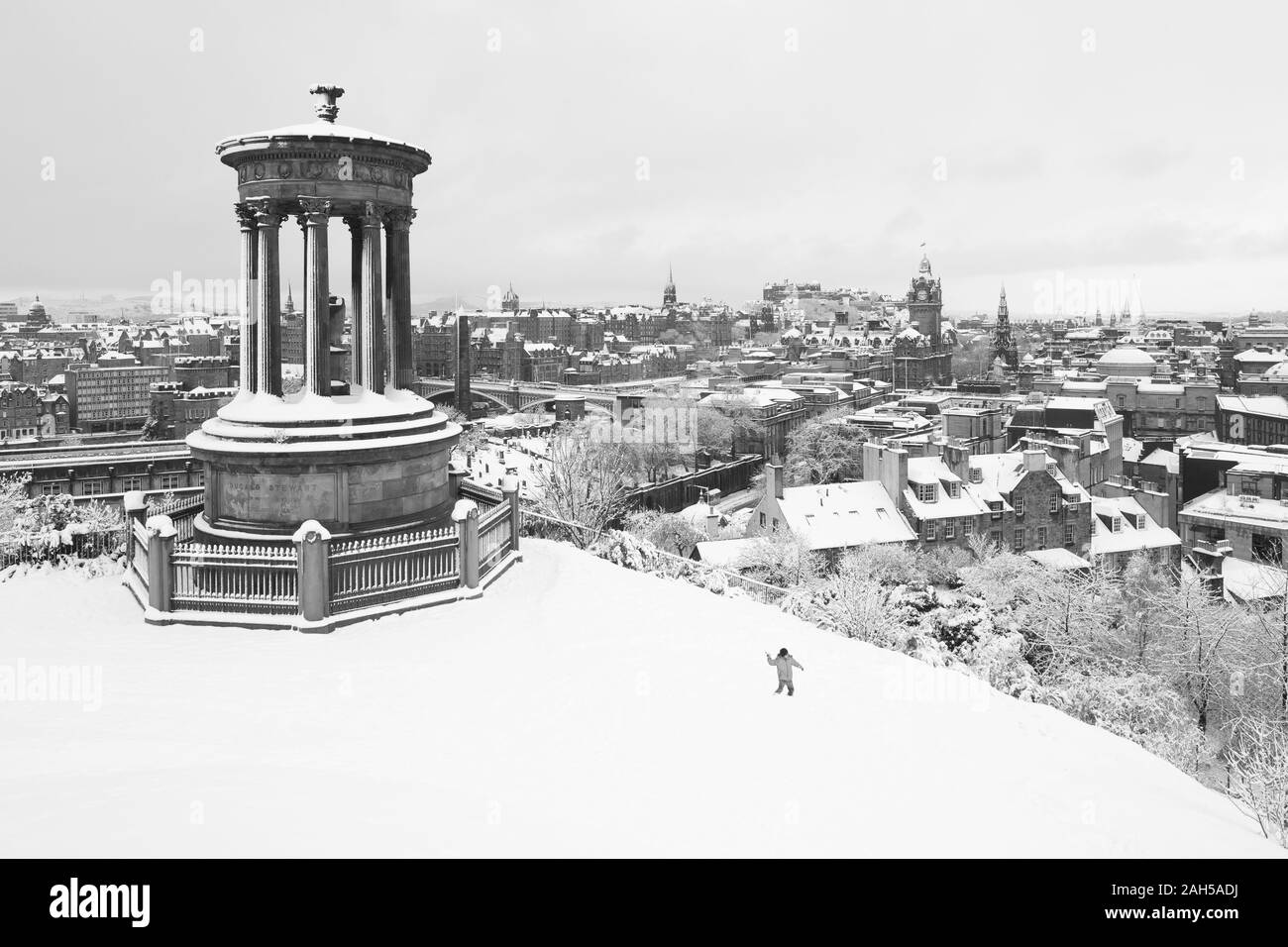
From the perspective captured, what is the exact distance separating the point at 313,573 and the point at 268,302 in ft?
17.4

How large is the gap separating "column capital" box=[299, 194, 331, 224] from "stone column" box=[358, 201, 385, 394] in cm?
A: 90

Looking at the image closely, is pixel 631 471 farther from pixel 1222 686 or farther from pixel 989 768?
pixel 989 768

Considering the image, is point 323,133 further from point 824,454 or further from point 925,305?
point 925,305

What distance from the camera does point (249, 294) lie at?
16875 millimetres

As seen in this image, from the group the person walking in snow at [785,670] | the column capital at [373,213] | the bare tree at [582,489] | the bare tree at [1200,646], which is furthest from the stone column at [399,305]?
the bare tree at [1200,646]

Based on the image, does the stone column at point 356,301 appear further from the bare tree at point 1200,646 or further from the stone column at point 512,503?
the bare tree at point 1200,646

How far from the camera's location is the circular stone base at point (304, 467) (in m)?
15.6

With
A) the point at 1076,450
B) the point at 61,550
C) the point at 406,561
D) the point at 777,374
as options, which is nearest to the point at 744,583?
the point at 406,561

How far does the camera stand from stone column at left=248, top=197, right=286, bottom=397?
16.4 m

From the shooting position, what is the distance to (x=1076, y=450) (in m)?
59.5

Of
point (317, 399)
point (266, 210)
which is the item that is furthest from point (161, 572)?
point (266, 210)

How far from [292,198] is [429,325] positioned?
173m

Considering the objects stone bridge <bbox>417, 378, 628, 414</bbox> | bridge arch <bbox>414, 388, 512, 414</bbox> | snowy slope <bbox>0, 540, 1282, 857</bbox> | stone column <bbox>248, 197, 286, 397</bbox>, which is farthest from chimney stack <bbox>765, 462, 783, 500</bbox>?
bridge arch <bbox>414, 388, 512, 414</bbox>

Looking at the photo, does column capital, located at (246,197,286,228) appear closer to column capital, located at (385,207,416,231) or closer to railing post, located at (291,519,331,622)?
column capital, located at (385,207,416,231)
